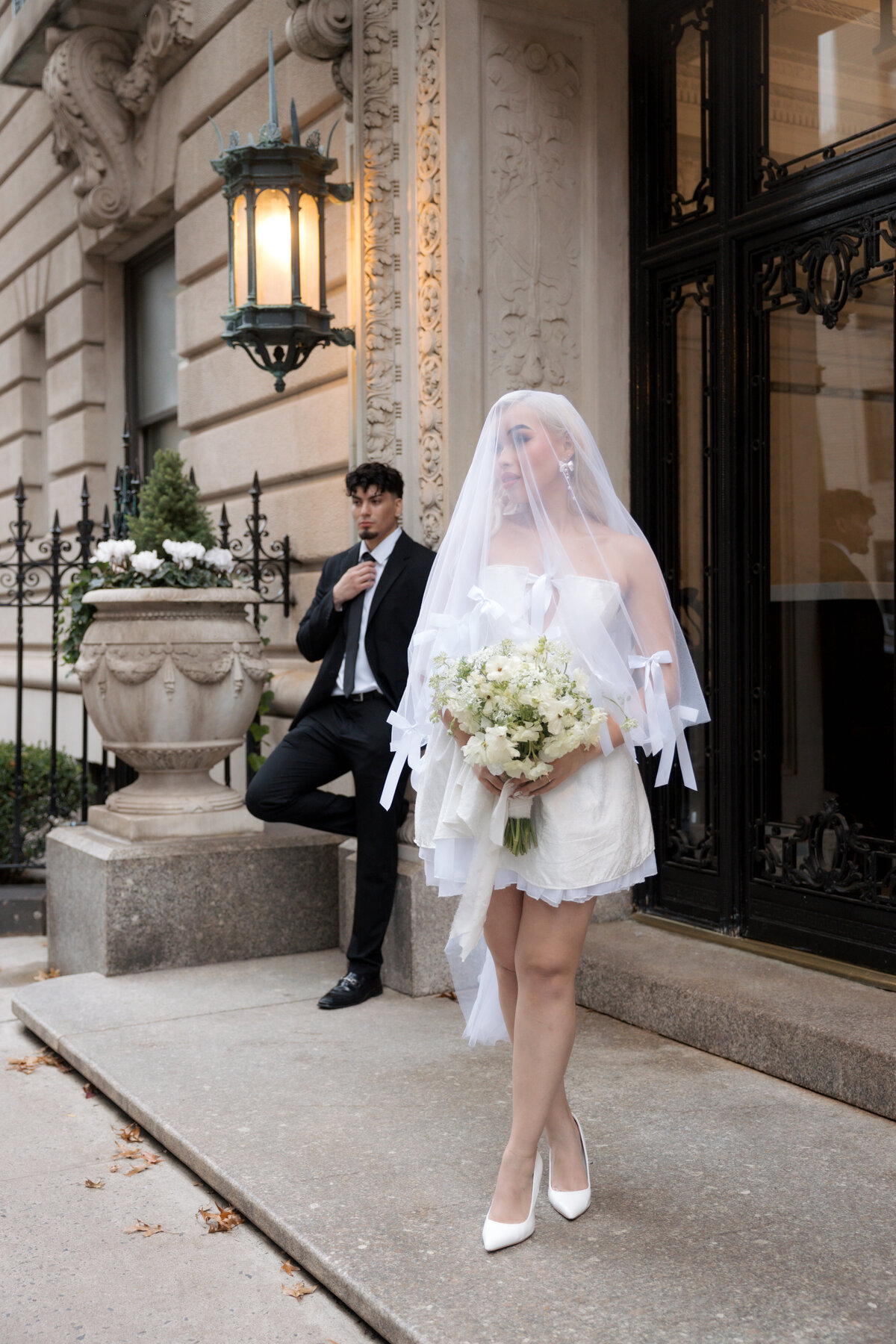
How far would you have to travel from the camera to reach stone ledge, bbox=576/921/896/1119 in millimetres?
4266

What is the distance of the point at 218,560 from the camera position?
22.0 feet

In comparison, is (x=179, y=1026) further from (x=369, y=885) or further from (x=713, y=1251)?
(x=713, y=1251)

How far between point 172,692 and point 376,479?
1524 millimetres

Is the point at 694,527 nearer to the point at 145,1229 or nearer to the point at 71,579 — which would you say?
the point at 145,1229

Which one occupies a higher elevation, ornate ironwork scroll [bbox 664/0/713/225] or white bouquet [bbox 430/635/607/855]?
ornate ironwork scroll [bbox 664/0/713/225]

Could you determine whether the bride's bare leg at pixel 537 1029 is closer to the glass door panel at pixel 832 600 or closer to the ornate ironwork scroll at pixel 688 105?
the glass door panel at pixel 832 600

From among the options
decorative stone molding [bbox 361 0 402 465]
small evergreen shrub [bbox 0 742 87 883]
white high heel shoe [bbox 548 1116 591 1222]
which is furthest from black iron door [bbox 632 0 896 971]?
small evergreen shrub [bbox 0 742 87 883]

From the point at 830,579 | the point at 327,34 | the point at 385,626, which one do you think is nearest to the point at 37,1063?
the point at 385,626

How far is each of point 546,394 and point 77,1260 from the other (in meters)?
2.64

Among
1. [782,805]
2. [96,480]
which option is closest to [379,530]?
[782,805]

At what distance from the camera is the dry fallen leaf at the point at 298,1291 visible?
328 cm

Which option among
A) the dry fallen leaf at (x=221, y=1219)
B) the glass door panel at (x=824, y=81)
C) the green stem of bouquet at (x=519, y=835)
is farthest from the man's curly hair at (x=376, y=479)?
the dry fallen leaf at (x=221, y=1219)

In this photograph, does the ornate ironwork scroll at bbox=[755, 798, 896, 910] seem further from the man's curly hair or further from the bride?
the man's curly hair

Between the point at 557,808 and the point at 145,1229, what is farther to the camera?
the point at 145,1229
